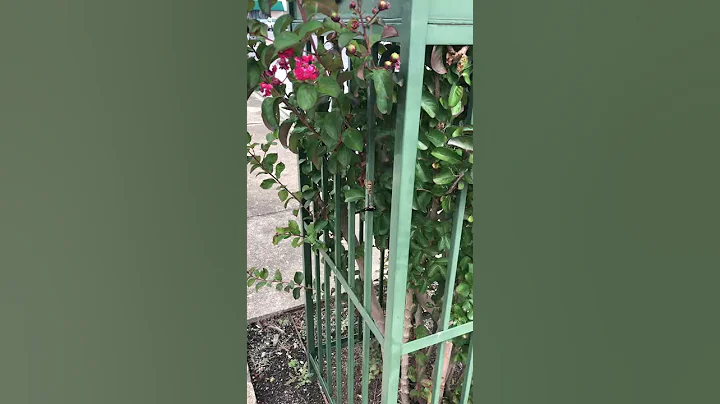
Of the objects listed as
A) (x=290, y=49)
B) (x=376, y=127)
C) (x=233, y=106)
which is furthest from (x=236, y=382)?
(x=376, y=127)

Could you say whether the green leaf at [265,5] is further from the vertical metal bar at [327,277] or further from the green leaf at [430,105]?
the vertical metal bar at [327,277]

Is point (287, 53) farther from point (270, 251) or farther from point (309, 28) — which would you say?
point (270, 251)

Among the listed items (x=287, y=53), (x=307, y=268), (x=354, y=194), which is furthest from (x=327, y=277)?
(x=287, y=53)

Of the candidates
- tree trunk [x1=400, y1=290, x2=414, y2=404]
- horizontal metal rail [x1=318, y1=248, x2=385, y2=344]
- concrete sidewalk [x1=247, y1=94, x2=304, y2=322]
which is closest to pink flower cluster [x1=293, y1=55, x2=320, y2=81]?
horizontal metal rail [x1=318, y1=248, x2=385, y2=344]

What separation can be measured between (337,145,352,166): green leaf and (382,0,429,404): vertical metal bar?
18cm

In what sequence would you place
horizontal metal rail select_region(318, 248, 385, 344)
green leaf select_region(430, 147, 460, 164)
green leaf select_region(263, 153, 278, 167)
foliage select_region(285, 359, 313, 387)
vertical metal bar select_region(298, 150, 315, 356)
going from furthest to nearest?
foliage select_region(285, 359, 313, 387), vertical metal bar select_region(298, 150, 315, 356), green leaf select_region(263, 153, 278, 167), horizontal metal rail select_region(318, 248, 385, 344), green leaf select_region(430, 147, 460, 164)

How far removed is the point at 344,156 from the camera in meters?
1.24

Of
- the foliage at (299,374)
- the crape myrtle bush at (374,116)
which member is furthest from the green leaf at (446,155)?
the foliage at (299,374)

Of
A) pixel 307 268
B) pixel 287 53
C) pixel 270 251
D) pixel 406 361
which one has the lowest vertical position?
pixel 270 251

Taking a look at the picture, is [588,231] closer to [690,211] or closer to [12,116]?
[690,211]

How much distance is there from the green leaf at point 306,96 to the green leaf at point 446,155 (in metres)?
0.35

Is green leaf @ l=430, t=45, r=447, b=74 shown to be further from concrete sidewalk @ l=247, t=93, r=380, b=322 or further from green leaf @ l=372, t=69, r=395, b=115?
concrete sidewalk @ l=247, t=93, r=380, b=322

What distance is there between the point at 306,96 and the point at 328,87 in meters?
0.05

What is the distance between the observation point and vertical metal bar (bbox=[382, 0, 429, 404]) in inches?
37.3
